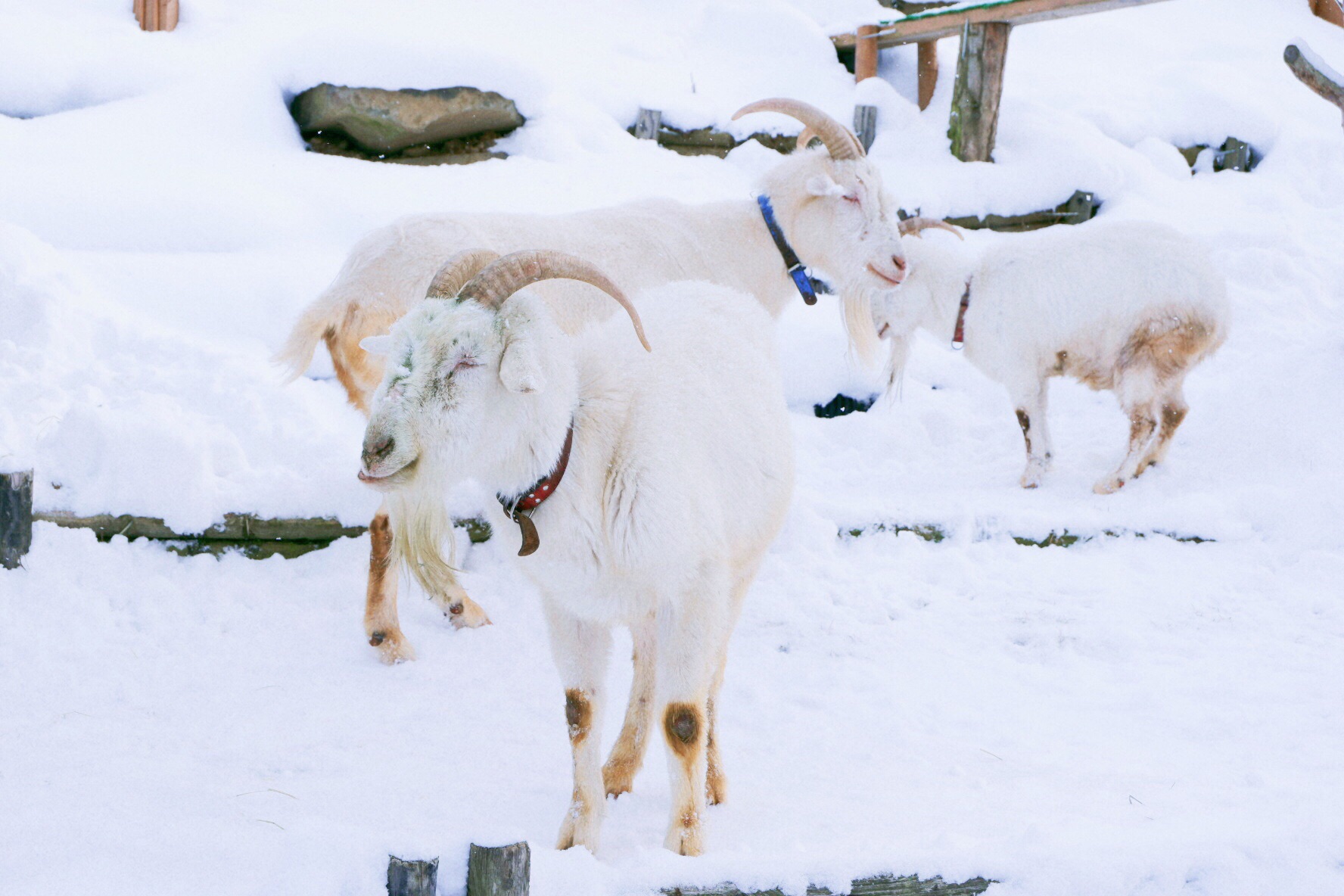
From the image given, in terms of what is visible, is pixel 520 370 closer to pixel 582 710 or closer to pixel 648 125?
pixel 582 710

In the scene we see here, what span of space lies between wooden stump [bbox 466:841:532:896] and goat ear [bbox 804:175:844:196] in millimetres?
3558

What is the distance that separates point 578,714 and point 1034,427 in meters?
4.36

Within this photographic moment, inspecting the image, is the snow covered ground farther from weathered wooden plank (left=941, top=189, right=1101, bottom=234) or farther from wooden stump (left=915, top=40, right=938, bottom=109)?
wooden stump (left=915, top=40, right=938, bottom=109)

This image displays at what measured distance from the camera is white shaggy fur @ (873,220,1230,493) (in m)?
6.16

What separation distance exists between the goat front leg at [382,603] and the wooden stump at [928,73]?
8551mm

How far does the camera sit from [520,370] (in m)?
2.43

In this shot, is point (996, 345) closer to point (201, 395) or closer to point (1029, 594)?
point (1029, 594)

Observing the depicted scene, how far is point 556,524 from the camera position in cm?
261

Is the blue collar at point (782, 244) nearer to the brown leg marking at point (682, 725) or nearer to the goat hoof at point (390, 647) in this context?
the goat hoof at point (390, 647)

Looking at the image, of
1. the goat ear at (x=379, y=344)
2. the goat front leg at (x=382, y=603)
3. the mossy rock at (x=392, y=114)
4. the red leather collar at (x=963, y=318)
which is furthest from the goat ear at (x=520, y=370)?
the mossy rock at (x=392, y=114)

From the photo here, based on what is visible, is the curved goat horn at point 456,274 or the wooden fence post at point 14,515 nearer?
the curved goat horn at point 456,274

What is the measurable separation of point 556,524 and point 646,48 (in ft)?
31.9

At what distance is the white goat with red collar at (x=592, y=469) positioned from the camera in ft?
8.07

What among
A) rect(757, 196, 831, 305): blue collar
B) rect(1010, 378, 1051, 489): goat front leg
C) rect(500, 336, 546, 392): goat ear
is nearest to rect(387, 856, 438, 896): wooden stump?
rect(500, 336, 546, 392): goat ear
